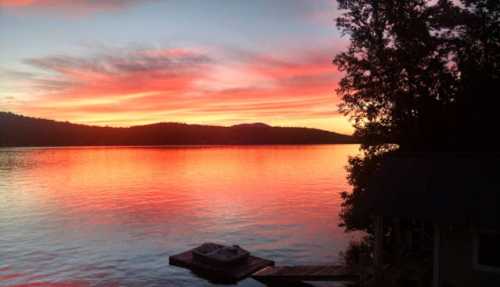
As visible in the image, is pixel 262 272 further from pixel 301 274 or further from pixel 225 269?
pixel 301 274

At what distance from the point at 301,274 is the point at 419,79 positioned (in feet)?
48.0

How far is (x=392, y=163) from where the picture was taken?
19594mm

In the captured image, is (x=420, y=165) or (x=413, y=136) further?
(x=413, y=136)

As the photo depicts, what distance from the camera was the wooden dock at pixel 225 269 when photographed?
2970cm

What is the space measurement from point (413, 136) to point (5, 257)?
35544mm

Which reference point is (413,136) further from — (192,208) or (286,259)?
(192,208)

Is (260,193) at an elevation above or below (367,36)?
below

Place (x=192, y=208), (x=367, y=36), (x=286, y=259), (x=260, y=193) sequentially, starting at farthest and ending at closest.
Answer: (x=260, y=193) → (x=192, y=208) → (x=286, y=259) → (x=367, y=36)

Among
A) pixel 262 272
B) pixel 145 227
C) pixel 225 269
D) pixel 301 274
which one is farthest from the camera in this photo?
pixel 145 227

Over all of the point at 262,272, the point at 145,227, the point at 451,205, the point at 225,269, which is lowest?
the point at 145,227

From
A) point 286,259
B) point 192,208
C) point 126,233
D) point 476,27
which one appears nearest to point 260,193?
point 192,208

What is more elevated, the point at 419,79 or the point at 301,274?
the point at 419,79

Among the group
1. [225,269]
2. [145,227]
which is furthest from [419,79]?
[145,227]

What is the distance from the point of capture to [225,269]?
30.1 m
